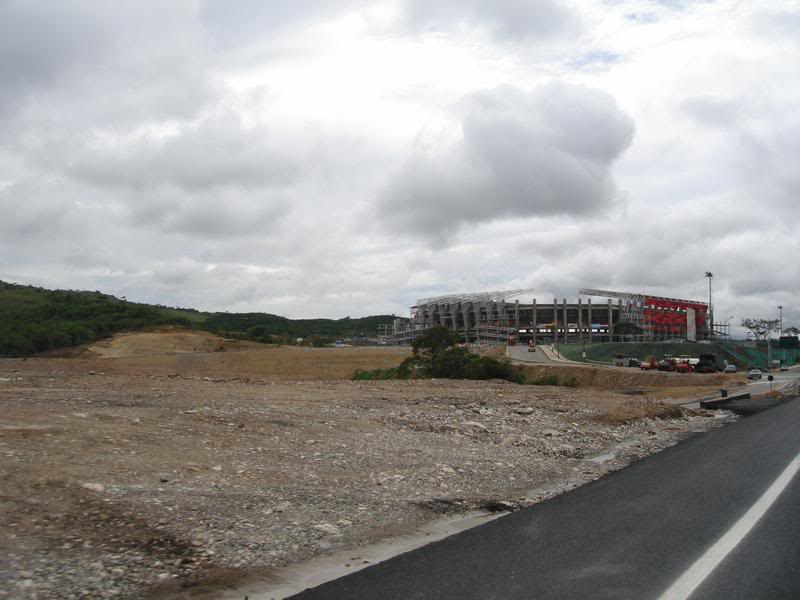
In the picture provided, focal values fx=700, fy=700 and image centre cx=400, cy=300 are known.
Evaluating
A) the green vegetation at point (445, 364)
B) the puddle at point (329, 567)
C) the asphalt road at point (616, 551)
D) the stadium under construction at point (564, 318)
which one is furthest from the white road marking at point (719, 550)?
the stadium under construction at point (564, 318)

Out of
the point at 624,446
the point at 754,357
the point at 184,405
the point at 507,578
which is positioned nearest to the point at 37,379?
the point at 184,405

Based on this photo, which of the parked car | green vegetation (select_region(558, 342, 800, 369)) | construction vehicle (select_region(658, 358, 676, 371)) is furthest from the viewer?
green vegetation (select_region(558, 342, 800, 369))

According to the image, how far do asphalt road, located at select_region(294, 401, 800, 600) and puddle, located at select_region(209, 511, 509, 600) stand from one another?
343mm

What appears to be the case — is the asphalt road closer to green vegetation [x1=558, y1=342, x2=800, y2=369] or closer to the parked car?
the parked car

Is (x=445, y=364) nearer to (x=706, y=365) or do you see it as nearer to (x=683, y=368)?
(x=683, y=368)

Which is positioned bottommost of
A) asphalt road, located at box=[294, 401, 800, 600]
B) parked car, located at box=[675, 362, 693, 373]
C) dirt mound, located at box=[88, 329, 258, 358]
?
parked car, located at box=[675, 362, 693, 373]

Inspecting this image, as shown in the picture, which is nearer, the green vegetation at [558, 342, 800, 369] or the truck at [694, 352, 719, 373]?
the truck at [694, 352, 719, 373]

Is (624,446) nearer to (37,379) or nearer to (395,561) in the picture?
(395,561)

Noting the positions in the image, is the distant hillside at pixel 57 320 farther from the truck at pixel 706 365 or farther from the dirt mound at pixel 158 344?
the truck at pixel 706 365

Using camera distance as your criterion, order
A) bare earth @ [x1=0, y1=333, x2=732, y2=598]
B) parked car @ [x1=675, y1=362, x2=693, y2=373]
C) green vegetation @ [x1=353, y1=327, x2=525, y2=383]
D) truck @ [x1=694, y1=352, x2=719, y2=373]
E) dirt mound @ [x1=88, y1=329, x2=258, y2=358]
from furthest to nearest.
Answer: dirt mound @ [x1=88, y1=329, x2=258, y2=358], truck @ [x1=694, y1=352, x2=719, y2=373], parked car @ [x1=675, y1=362, x2=693, y2=373], green vegetation @ [x1=353, y1=327, x2=525, y2=383], bare earth @ [x1=0, y1=333, x2=732, y2=598]

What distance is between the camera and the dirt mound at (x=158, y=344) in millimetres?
71625

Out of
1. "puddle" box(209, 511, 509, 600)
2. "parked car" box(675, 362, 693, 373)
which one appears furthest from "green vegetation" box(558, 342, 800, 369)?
"puddle" box(209, 511, 509, 600)

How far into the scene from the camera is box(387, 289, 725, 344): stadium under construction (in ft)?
472

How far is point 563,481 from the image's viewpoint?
13367mm
